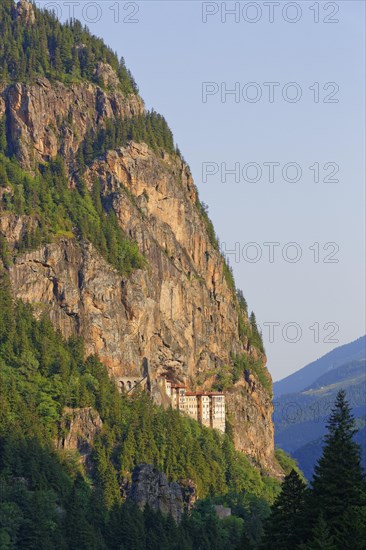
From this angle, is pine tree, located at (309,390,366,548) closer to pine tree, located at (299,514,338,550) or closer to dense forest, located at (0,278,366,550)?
dense forest, located at (0,278,366,550)

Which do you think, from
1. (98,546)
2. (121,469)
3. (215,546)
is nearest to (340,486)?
(98,546)

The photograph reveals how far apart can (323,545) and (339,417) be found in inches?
429

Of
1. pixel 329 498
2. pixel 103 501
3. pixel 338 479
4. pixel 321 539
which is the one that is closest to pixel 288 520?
pixel 329 498

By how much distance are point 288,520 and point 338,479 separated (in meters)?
4.63

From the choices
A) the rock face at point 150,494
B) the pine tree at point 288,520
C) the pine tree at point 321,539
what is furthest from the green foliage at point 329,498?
the rock face at point 150,494

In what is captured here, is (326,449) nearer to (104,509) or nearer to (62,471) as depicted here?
(104,509)

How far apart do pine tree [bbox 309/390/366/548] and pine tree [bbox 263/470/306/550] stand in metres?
1.68

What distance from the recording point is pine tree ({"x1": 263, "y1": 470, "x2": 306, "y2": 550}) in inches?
3250

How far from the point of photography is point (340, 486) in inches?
3211

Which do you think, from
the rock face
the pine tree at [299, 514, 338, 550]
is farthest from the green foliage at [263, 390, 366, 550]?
the rock face

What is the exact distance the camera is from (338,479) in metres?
81.5

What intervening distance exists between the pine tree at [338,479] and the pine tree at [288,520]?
1679mm

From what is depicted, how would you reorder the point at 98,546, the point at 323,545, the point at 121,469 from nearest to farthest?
the point at 323,545 < the point at 98,546 < the point at 121,469

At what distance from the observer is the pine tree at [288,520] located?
82.6m
